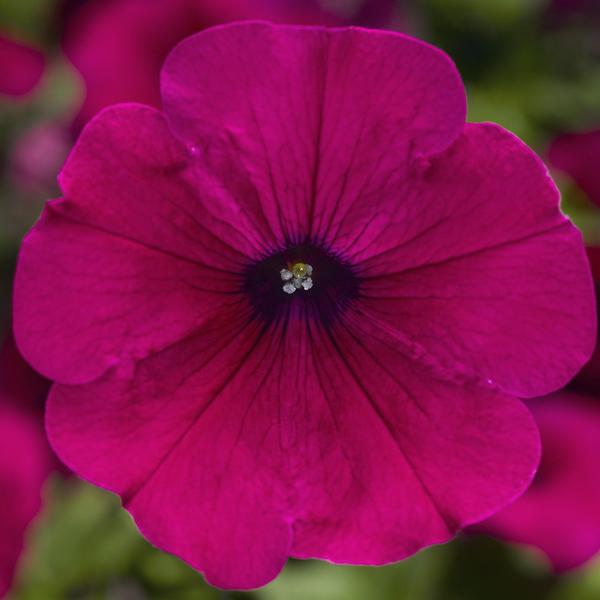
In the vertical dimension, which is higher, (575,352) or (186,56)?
(186,56)

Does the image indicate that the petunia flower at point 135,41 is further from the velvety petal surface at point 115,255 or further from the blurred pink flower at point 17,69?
the velvety petal surface at point 115,255

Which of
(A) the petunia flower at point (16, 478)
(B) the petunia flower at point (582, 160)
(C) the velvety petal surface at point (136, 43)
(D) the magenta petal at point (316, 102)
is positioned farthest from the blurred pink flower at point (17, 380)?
(B) the petunia flower at point (582, 160)

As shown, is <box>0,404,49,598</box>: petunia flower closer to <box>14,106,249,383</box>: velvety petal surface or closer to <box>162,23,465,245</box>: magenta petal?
<box>14,106,249,383</box>: velvety petal surface

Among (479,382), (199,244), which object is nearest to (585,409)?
(479,382)

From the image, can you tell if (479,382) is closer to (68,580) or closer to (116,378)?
(116,378)

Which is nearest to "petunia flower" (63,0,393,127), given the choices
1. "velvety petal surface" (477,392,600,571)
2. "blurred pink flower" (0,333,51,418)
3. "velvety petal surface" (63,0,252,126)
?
"velvety petal surface" (63,0,252,126)

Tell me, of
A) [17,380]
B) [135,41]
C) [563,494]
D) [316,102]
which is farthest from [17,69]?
[563,494]
